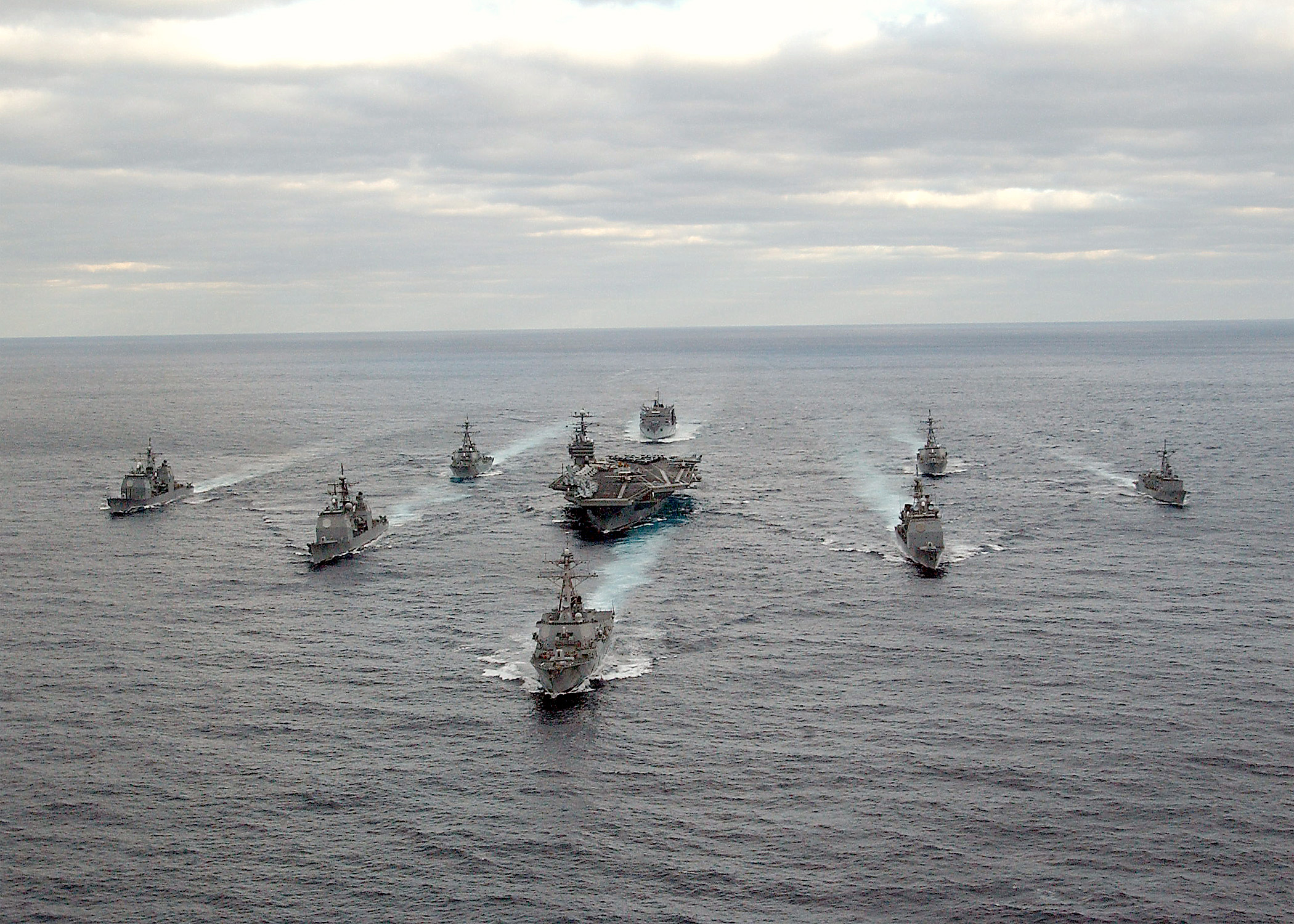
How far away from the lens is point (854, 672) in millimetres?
99000

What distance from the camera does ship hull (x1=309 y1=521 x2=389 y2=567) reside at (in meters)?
139

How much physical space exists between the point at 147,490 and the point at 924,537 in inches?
4355

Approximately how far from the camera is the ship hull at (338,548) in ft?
455

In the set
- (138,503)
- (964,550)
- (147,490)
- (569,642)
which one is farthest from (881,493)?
(138,503)

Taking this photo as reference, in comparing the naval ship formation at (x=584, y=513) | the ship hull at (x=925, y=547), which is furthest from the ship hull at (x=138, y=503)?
the ship hull at (x=925, y=547)

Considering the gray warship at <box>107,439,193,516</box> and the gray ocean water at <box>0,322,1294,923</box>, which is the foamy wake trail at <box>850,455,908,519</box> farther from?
the gray warship at <box>107,439,193,516</box>

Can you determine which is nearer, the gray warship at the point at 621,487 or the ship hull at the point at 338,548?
the ship hull at the point at 338,548

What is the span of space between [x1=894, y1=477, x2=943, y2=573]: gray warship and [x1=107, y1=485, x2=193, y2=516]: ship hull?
4192 inches

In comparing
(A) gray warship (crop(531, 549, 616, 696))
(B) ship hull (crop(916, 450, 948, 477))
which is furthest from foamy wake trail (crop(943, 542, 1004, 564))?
(B) ship hull (crop(916, 450, 948, 477))

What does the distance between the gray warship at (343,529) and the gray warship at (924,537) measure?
64406 millimetres

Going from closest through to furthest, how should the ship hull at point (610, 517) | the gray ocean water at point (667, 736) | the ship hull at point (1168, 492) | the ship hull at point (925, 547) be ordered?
1. the gray ocean water at point (667, 736)
2. the ship hull at point (925, 547)
3. the ship hull at point (610, 517)
4. the ship hull at point (1168, 492)

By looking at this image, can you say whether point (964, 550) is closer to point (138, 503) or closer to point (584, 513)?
point (584, 513)

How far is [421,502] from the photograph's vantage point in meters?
179

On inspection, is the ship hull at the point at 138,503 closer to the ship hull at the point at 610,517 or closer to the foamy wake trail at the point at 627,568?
the ship hull at the point at 610,517
